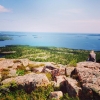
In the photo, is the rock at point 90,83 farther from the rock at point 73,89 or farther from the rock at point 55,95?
the rock at point 55,95

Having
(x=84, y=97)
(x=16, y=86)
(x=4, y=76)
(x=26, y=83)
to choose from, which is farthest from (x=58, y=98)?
(x=4, y=76)

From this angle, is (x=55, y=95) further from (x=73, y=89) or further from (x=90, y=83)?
(x=90, y=83)

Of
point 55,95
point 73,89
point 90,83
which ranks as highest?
point 90,83

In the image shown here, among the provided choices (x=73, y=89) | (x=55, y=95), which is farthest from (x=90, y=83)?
(x=55, y=95)

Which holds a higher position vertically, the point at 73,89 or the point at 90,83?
the point at 90,83

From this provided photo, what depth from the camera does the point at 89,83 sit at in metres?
9.72

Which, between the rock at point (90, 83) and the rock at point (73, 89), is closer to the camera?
the rock at point (90, 83)

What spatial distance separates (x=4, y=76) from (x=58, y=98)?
6793 mm

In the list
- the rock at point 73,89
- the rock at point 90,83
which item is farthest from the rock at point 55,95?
the rock at point 90,83

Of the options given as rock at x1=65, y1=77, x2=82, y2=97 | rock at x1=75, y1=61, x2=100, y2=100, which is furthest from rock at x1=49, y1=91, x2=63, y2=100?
rock at x1=75, y1=61, x2=100, y2=100

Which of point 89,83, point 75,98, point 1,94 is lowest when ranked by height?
point 1,94

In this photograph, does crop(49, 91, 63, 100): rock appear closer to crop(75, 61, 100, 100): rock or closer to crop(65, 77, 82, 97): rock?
crop(65, 77, 82, 97): rock

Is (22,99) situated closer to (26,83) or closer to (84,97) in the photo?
(26,83)

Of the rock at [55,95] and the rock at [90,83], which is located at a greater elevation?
the rock at [90,83]
